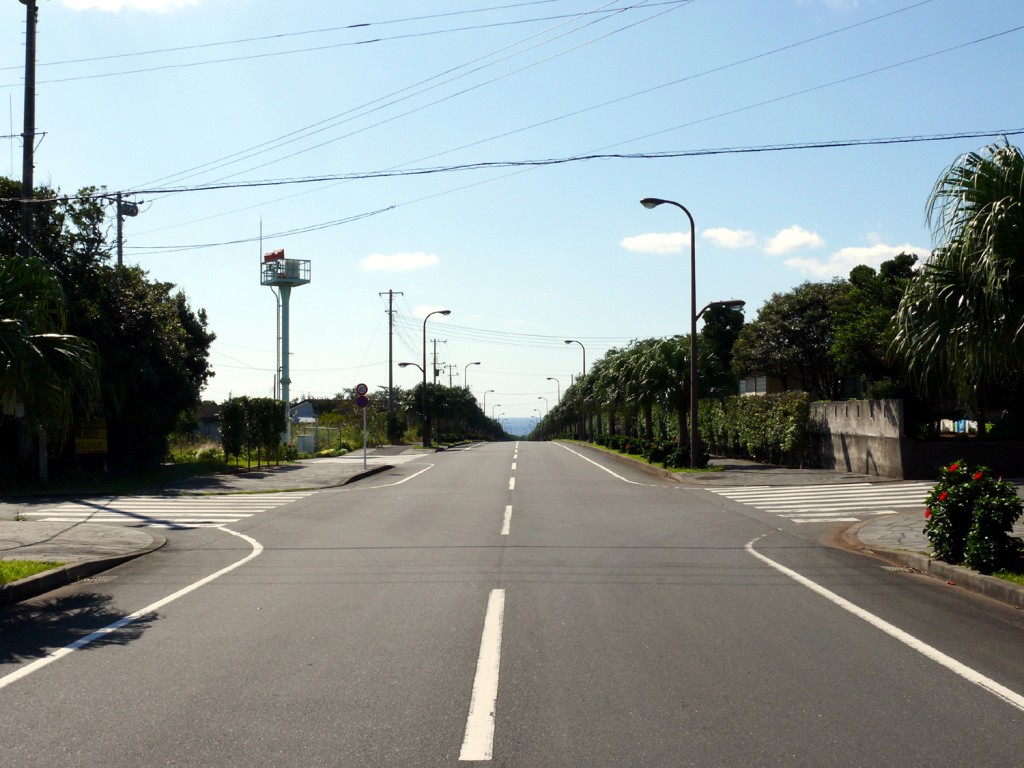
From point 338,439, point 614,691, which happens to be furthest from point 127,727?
point 338,439

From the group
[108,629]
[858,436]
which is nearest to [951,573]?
[108,629]

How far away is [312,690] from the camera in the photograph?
5820 mm

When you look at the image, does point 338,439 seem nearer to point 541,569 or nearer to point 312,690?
point 541,569

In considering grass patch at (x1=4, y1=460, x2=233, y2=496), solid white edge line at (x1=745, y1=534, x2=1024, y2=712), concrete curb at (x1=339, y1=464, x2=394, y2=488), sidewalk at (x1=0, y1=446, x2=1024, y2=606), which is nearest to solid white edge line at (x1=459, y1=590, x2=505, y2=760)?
solid white edge line at (x1=745, y1=534, x2=1024, y2=712)

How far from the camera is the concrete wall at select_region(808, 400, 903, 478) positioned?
2438 cm

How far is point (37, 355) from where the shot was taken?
947 centimetres

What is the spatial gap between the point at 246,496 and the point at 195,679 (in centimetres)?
1665

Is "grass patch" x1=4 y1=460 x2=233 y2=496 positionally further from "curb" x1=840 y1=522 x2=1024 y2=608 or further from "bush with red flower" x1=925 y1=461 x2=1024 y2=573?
"bush with red flower" x1=925 y1=461 x2=1024 y2=573

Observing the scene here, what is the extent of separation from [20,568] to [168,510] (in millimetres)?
8588

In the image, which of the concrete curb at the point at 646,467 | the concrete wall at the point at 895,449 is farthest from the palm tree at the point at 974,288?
the concrete curb at the point at 646,467

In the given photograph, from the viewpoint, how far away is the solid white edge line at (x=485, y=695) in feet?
15.7

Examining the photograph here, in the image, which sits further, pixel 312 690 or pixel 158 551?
pixel 158 551

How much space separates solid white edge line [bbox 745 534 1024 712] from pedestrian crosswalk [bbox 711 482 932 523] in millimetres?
6988

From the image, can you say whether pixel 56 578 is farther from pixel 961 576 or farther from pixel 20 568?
pixel 961 576
